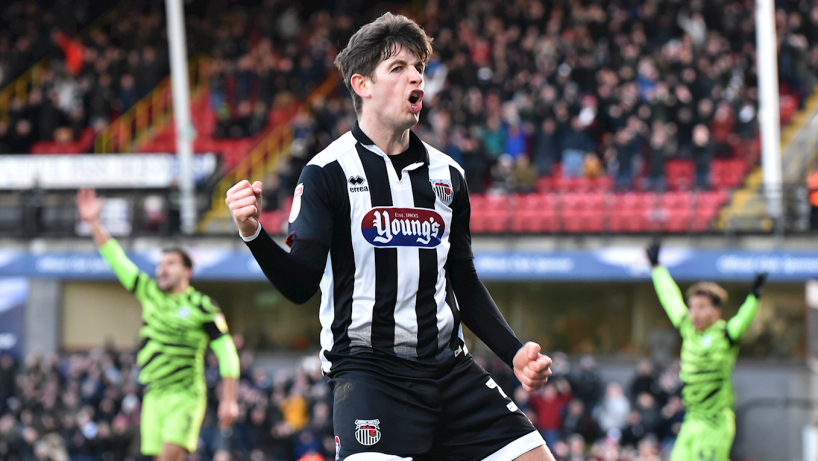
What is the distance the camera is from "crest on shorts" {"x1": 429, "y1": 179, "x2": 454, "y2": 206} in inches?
147

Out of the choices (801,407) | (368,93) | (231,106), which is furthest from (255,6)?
(368,93)

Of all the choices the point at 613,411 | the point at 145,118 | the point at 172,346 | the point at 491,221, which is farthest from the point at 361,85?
the point at 145,118

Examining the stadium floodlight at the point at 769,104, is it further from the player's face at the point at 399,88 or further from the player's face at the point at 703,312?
the player's face at the point at 399,88

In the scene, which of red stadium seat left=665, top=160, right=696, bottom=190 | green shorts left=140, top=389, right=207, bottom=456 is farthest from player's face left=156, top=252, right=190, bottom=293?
red stadium seat left=665, top=160, right=696, bottom=190

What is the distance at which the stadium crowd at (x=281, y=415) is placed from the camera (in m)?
14.6

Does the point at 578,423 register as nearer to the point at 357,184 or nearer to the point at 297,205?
the point at 357,184

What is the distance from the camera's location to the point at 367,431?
3.46 metres

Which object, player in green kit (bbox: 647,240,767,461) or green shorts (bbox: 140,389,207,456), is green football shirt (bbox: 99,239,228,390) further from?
player in green kit (bbox: 647,240,767,461)

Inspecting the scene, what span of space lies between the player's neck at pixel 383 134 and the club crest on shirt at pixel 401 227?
27 cm

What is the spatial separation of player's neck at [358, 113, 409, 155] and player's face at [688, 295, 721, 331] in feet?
16.5

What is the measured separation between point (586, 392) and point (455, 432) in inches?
497

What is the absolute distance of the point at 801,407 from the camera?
15875 millimetres

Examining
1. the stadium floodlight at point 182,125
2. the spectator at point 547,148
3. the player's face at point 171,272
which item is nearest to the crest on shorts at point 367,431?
the player's face at point 171,272

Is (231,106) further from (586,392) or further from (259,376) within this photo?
(586,392)
